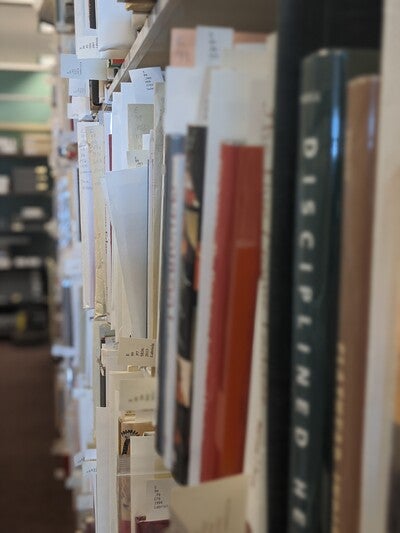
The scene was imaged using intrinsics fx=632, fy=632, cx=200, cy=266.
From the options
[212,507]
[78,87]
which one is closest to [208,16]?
[212,507]

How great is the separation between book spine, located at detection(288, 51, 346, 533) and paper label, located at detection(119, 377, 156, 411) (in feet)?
0.87

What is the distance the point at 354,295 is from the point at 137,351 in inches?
22.0

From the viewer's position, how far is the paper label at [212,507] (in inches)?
22.8

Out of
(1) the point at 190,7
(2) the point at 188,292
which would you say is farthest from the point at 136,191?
(2) the point at 188,292

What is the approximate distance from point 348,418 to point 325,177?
181 millimetres

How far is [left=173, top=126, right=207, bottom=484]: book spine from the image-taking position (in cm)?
56

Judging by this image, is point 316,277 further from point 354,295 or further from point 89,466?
point 89,466

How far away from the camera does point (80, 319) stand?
8.79 feet

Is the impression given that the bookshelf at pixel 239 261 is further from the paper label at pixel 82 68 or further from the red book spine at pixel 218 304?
the paper label at pixel 82 68

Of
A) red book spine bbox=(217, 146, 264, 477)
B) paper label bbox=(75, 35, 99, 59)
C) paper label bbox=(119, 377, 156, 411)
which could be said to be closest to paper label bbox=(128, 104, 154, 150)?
paper label bbox=(75, 35, 99, 59)

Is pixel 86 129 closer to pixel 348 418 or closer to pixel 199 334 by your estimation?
pixel 199 334

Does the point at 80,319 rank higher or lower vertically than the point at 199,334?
lower

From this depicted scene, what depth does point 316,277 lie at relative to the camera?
0.48 meters

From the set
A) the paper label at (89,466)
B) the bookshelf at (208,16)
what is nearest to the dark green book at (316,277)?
the bookshelf at (208,16)
